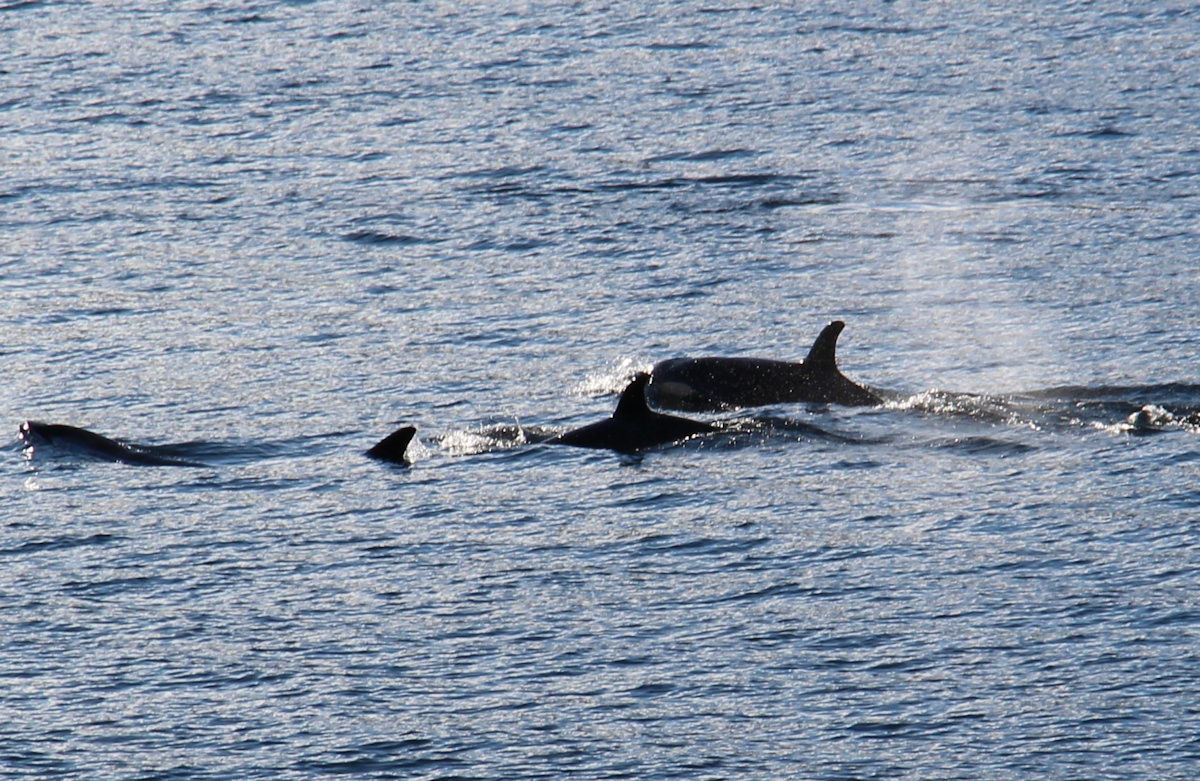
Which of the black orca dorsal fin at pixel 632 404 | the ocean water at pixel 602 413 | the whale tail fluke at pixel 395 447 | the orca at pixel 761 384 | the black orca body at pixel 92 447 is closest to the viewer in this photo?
the ocean water at pixel 602 413

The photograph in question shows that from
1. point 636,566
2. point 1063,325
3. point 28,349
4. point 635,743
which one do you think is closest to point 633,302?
point 1063,325

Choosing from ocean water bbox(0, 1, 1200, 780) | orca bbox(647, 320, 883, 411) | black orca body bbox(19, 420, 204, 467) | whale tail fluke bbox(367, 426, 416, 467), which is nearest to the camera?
ocean water bbox(0, 1, 1200, 780)

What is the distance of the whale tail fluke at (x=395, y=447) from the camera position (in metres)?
14.9

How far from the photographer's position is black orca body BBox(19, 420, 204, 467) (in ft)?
49.5

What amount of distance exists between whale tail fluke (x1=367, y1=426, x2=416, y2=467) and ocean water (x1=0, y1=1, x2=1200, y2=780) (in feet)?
0.84

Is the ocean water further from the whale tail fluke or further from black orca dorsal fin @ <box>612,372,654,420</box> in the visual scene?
black orca dorsal fin @ <box>612,372,654,420</box>

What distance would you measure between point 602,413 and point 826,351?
80.0 inches

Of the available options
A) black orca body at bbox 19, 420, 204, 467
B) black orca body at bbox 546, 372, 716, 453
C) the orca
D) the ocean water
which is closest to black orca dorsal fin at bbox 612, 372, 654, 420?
black orca body at bbox 546, 372, 716, 453

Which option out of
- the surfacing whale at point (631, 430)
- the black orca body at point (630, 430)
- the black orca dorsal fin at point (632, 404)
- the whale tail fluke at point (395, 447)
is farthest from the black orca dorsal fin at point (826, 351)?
the whale tail fluke at point (395, 447)

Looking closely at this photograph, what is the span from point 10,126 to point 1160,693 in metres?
23.2

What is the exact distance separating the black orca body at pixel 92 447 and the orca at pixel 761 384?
14.2ft

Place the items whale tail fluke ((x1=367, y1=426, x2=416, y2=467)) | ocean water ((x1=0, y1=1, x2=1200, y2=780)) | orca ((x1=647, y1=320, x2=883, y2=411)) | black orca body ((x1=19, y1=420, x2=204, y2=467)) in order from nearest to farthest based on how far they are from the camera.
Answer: ocean water ((x1=0, y1=1, x2=1200, y2=780)) < whale tail fluke ((x1=367, y1=426, x2=416, y2=467)) < black orca body ((x1=19, y1=420, x2=204, y2=467)) < orca ((x1=647, y1=320, x2=883, y2=411))

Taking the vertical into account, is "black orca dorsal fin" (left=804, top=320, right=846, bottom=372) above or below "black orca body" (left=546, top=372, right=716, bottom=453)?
above

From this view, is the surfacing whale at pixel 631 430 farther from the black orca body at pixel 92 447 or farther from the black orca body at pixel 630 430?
the black orca body at pixel 92 447
